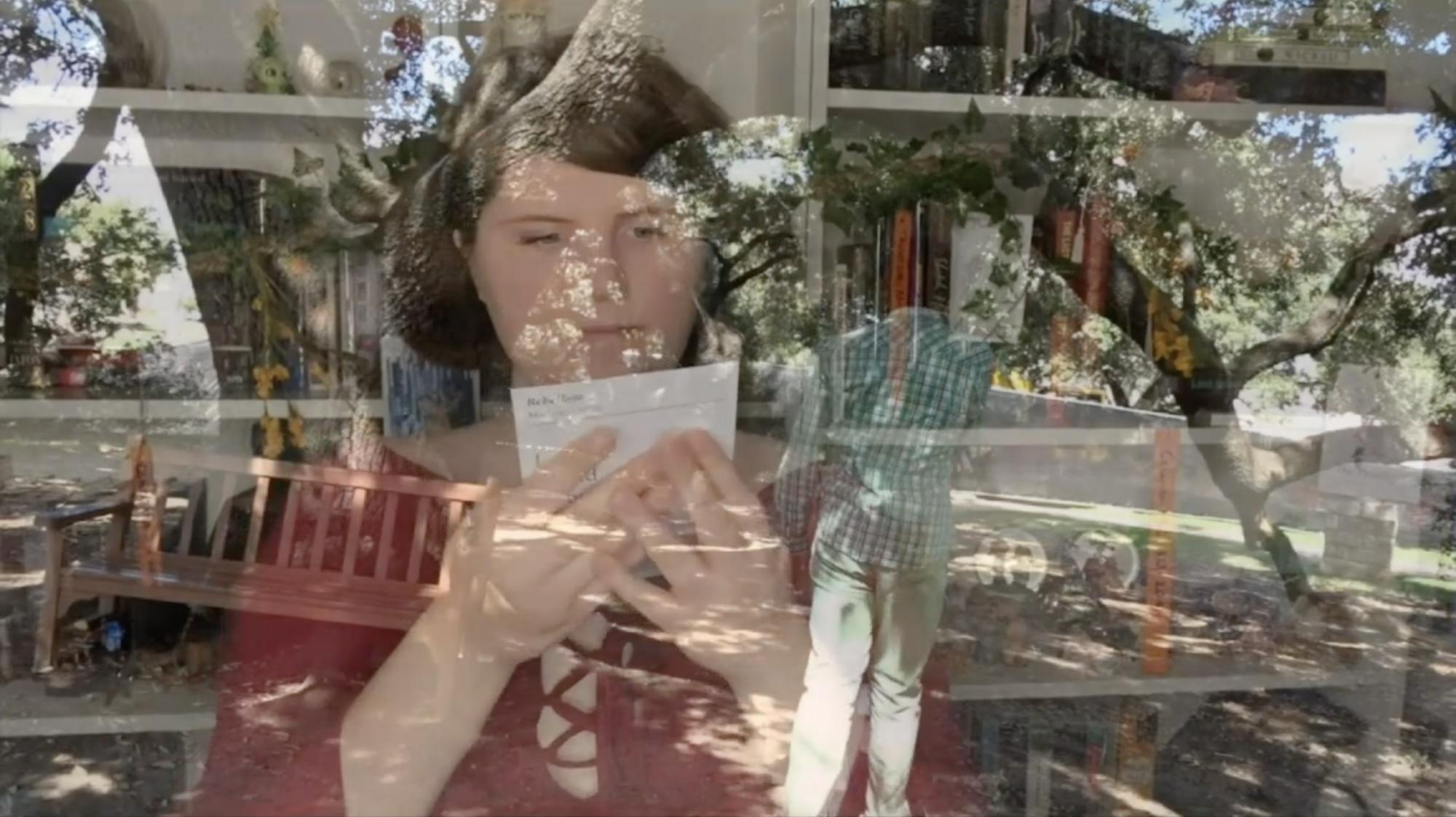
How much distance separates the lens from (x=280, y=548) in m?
1.09

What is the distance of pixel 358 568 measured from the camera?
3.49ft

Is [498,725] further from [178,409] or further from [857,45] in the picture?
[857,45]

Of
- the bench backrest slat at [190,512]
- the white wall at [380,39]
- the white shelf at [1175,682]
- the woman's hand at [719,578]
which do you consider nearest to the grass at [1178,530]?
the white shelf at [1175,682]

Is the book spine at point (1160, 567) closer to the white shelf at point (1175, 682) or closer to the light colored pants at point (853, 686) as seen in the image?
the white shelf at point (1175, 682)

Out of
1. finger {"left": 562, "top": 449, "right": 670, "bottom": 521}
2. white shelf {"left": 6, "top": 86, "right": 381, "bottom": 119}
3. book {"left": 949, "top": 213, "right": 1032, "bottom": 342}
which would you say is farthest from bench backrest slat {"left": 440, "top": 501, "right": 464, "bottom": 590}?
book {"left": 949, "top": 213, "right": 1032, "bottom": 342}

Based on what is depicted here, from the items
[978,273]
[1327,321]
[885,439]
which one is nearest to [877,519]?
[885,439]

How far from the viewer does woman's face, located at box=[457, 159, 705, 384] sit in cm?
103

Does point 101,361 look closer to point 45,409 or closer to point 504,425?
point 45,409

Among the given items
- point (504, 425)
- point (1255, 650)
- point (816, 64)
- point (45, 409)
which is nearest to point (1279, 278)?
point (1255, 650)

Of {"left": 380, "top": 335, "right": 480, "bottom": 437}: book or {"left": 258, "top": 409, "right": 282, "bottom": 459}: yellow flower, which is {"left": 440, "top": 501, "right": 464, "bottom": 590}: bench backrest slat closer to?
{"left": 380, "top": 335, "right": 480, "bottom": 437}: book

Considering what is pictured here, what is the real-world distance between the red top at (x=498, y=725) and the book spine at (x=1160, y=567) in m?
0.51

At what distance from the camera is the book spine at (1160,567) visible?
140cm

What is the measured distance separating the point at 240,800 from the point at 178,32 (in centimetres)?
79

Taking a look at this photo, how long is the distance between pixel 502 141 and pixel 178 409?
47 centimetres
